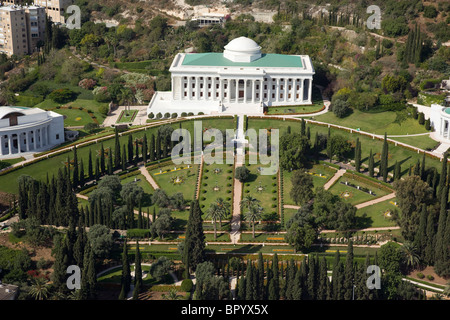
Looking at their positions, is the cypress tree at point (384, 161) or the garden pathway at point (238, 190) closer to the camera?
the garden pathway at point (238, 190)

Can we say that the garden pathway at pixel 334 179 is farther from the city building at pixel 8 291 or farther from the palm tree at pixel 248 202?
the city building at pixel 8 291

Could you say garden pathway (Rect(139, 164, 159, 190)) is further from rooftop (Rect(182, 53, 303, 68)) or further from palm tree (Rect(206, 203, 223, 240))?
rooftop (Rect(182, 53, 303, 68))

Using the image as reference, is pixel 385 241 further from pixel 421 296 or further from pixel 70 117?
pixel 70 117

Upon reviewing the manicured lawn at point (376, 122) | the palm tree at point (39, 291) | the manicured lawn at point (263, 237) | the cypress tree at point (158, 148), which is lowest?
the palm tree at point (39, 291)

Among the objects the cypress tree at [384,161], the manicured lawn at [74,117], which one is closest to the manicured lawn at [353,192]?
the cypress tree at [384,161]

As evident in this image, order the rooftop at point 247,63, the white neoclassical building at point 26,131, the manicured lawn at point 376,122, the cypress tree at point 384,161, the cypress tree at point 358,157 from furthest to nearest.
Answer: the rooftop at point 247,63, the manicured lawn at point 376,122, the white neoclassical building at point 26,131, the cypress tree at point 358,157, the cypress tree at point 384,161

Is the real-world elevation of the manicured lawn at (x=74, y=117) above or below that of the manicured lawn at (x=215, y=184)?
above

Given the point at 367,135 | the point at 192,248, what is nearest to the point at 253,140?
the point at 367,135

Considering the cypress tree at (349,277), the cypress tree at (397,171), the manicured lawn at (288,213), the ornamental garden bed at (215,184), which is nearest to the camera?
the cypress tree at (349,277)
